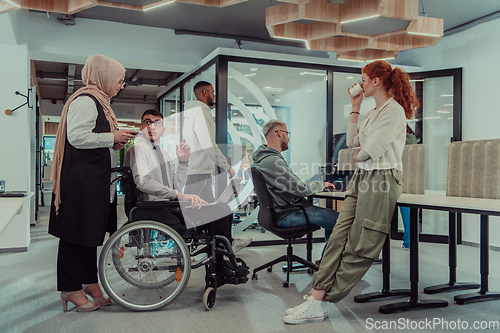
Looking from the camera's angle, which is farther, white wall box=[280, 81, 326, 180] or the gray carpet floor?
white wall box=[280, 81, 326, 180]

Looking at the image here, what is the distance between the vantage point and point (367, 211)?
7.42ft

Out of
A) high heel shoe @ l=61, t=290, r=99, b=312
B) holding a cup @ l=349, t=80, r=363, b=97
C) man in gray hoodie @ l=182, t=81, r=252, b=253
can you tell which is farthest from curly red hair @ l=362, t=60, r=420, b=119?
high heel shoe @ l=61, t=290, r=99, b=312

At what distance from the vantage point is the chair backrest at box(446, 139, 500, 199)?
2809 mm

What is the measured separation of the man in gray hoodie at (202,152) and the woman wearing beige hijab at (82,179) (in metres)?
1.27

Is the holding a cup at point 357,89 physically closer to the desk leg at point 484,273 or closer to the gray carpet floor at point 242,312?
the desk leg at point 484,273

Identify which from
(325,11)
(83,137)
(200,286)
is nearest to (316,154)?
(325,11)

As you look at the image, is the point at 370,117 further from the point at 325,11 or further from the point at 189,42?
the point at 189,42

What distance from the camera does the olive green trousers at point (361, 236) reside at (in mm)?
2246

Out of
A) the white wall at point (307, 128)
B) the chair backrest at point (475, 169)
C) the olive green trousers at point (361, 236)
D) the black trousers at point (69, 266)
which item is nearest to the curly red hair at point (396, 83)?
the olive green trousers at point (361, 236)

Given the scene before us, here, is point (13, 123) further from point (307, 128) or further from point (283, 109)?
point (307, 128)

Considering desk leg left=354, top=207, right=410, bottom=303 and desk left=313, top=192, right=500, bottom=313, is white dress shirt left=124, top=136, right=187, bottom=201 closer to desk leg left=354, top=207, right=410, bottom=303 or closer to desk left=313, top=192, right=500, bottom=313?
desk left=313, top=192, right=500, bottom=313

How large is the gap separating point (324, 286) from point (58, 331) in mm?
1495

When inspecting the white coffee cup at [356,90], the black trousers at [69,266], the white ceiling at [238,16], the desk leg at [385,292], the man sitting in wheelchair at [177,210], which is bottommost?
the desk leg at [385,292]

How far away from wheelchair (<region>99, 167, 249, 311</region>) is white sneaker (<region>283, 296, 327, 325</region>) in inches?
17.7
